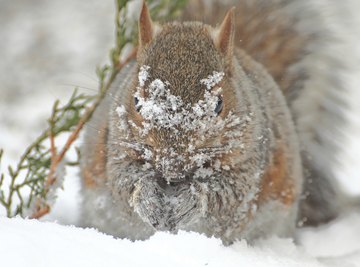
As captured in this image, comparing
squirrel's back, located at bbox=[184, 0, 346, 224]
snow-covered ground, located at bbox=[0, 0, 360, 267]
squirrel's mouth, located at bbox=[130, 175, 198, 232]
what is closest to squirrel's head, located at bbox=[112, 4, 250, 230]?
squirrel's mouth, located at bbox=[130, 175, 198, 232]

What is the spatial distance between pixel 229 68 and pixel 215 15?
0.81 metres

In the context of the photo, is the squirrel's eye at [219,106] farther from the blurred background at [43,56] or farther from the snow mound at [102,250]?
the blurred background at [43,56]

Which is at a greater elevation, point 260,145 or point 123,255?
point 260,145

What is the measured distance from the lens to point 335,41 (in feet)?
A: 8.82

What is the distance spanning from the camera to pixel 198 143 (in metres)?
1.58

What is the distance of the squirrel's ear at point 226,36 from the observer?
1.81m

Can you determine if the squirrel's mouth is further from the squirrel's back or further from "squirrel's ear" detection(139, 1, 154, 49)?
the squirrel's back

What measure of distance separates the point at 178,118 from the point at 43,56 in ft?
8.69

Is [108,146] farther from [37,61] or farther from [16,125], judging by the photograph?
[37,61]

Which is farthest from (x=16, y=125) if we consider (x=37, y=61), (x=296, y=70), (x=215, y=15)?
(x=296, y=70)

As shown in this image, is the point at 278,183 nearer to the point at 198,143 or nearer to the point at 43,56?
the point at 198,143

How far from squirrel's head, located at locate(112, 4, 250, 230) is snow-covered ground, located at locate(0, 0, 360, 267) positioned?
206mm

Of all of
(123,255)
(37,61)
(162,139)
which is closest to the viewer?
(123,255)

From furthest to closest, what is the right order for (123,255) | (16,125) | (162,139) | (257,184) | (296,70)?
(16,125) < (296,70) < (257,184) < (162,139) < (123,255)
